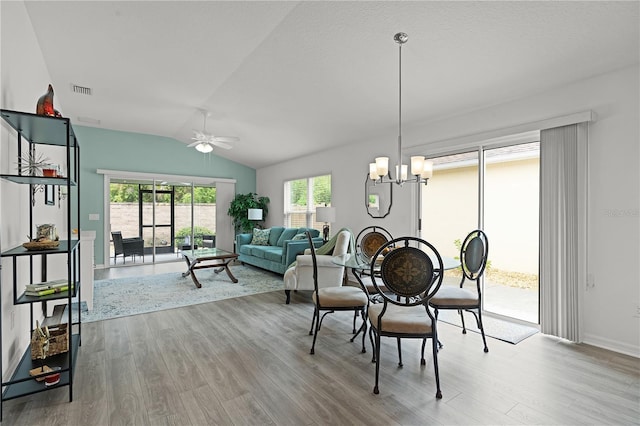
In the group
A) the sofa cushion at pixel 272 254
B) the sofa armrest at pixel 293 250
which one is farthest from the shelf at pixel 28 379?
the sofa cushion at pixel 272 254

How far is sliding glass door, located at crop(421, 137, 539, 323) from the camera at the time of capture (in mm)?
3604

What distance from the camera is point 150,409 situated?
2.03m

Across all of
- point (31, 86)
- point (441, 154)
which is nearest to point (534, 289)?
point (441, 154)

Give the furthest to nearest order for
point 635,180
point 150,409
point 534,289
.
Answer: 1. point 534,289
2. point 635,180
3. point 150,409

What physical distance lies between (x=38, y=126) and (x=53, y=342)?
1616 millimetres

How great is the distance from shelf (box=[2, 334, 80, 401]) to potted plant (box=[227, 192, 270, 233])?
6081 mm

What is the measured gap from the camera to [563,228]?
315cm

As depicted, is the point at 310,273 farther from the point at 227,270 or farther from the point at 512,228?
the point at 512,228

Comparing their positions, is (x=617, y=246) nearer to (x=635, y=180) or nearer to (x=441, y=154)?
(x=635, y=180)

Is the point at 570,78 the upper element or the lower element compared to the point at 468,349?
upper

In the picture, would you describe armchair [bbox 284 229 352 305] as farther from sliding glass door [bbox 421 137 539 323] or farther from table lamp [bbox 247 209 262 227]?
table lamp [bbox 247 209 262 227]

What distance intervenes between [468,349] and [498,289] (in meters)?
1.31

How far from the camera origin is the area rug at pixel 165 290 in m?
4.09

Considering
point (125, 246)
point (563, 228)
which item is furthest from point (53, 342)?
point (125, 246)
